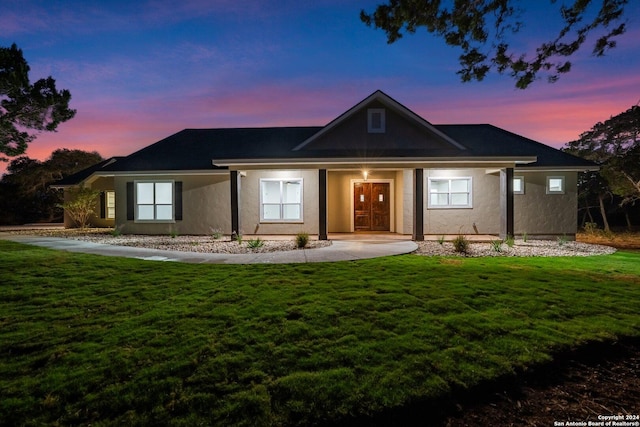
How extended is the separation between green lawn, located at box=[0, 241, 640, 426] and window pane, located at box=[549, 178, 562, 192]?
8689mm

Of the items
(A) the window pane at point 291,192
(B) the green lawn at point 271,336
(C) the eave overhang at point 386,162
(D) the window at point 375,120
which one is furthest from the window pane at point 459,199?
(B) the green lawn at point 271,336

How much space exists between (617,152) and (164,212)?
83.0ft

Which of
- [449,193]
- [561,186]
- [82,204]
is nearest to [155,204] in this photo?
[82,204]

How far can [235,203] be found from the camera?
12.4m

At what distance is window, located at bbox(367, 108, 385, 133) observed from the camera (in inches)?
529

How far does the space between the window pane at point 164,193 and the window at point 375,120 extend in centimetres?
914

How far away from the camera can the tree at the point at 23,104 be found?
16250 millimetres

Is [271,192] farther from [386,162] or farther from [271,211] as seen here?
[386,162]

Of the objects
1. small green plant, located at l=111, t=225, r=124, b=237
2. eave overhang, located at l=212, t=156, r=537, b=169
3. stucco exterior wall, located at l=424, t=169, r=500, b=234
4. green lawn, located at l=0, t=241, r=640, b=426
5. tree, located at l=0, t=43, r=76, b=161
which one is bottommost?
green lawn, located at l=0, t=241, r=640, b=426

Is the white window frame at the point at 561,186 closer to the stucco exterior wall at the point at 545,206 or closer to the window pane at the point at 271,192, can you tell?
the stucco exterior wall at the point at 545,206

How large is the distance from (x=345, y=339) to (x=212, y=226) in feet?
39.3

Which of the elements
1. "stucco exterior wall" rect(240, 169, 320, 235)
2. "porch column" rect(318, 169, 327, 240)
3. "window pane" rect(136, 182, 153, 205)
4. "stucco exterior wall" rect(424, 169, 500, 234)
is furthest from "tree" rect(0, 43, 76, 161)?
"stucco exterior wall" rect(424, 169, 500, 234)

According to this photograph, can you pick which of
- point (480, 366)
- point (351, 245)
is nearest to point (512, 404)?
point (480, 366)

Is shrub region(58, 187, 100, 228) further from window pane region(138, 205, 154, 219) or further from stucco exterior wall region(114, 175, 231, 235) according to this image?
window pane region(138, 205, 154, 219)
